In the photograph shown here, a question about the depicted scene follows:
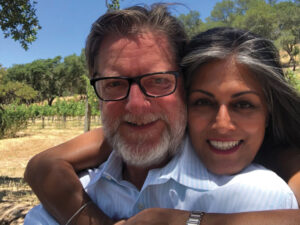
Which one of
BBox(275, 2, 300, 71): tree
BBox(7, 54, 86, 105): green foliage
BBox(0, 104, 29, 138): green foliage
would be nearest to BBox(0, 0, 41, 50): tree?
BBox(0, 104, 29, 138): green foliage

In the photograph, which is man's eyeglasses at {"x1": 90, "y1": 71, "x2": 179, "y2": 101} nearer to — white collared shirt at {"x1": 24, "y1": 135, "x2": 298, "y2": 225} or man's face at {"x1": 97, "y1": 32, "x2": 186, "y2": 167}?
man's face at {"x1": 97, "y1": 32, "x2": 186, "y2": 167}

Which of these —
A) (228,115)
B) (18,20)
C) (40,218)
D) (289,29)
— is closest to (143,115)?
(228,115)

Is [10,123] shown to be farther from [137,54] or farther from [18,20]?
[137,54]

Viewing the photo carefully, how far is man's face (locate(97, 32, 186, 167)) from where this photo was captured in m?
1.42

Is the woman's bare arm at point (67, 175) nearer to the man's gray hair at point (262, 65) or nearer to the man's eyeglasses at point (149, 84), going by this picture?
the man's eyeglasses at point (149, 84)

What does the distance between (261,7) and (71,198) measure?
41778 mm

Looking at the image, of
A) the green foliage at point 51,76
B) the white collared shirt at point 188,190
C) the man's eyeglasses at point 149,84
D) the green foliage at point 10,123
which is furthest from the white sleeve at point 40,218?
the green foliage at point 51,76

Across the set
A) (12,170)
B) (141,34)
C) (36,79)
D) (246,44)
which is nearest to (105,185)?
(141,34)

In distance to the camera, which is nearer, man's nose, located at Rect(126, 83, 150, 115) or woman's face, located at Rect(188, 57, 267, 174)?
woman's face, located at Rect(188, 57, 267, 174)

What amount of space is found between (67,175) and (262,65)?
1.25 metres

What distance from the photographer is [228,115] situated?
1.27m

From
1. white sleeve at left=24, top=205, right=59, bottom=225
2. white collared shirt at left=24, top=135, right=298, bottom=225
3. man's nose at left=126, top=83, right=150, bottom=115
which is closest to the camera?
white collared shirt at left=24, top=135, right=298, bottom=225

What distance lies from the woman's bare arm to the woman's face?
68cm

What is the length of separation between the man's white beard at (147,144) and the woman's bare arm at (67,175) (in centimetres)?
35
